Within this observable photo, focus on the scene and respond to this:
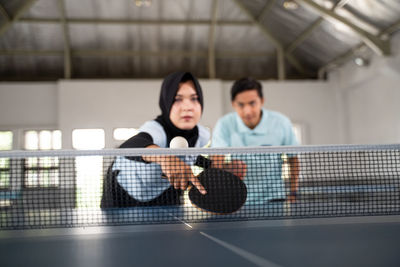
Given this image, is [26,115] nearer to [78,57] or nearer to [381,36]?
[78,57]

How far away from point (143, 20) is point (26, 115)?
412 cm

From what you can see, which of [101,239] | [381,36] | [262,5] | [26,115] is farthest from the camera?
[26,115]

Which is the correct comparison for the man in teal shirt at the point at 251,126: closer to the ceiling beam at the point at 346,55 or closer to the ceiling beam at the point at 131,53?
the ceiling beam at the point at 346,55

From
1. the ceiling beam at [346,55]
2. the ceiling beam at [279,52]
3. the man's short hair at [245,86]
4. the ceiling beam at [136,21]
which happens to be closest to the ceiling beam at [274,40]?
the ceiling beam at [279,52]

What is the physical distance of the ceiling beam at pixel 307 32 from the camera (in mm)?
8428

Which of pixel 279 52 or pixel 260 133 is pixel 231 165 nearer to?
pixel 260 133

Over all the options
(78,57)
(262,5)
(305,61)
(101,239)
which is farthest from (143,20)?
(101,239)

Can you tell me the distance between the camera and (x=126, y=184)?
2.22 m

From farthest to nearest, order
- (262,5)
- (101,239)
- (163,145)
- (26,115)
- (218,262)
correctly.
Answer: (26,115)
(262,5)
(163,145)
(101,239)
(218,262)

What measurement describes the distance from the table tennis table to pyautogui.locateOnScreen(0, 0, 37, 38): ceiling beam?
30.8 ft

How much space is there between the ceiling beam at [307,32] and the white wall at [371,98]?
1.45m

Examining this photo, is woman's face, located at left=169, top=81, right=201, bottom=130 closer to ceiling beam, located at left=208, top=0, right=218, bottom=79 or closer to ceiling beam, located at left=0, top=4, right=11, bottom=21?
ceiling beam, located at left=208, top=0, right=218, bottom=79

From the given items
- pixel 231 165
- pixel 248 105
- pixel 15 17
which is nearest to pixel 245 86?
pixel 248 105

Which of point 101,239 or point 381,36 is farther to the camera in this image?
point 381,36
